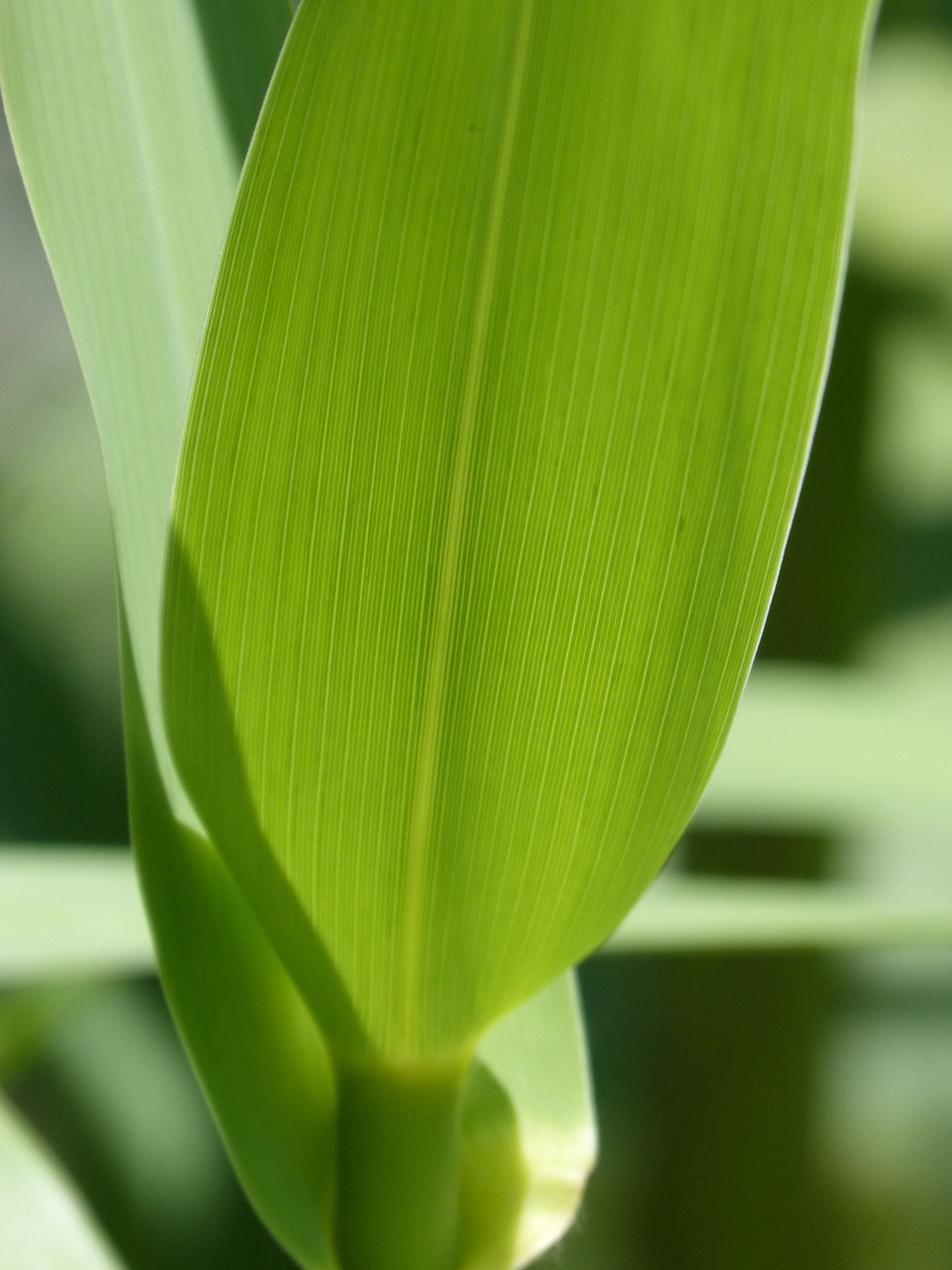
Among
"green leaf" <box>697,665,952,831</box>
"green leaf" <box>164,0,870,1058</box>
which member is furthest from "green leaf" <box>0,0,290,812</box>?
"green leaf" <box>697,665,952,831</box>

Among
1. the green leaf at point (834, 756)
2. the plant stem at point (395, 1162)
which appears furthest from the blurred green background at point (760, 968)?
the plant stem at point (395, 1162)

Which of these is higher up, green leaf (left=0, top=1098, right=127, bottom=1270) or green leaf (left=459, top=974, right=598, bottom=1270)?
green leaf (left=459, top=974, right=598, bottom=1270)

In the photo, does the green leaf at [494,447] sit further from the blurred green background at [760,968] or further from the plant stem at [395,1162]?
the blurred green background at [760,968]

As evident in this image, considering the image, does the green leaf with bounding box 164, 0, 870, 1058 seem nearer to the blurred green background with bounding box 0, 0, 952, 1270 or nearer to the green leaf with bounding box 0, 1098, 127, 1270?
the green leaf with bounding box 0, 1098, 127, 1270

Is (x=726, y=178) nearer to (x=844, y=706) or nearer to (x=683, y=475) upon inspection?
(x=683, y=475)

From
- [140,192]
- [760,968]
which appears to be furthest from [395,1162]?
[760,968]

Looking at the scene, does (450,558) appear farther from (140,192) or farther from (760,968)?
(760,968)

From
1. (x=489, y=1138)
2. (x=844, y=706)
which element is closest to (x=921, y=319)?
(x=844, y=706)
